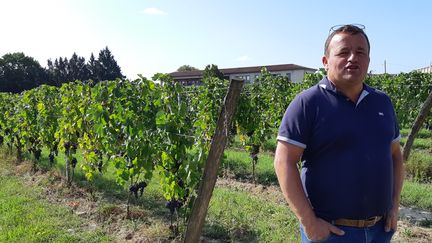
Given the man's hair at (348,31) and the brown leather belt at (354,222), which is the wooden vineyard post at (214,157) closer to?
the man's hair at (348,31)

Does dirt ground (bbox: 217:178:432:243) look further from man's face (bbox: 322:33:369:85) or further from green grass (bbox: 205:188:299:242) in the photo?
man's face (bbox: 322:33:369:85)

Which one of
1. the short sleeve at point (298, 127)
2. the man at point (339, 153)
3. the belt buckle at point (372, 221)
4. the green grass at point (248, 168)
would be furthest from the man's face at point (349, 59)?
the green grass at point (248, 168)

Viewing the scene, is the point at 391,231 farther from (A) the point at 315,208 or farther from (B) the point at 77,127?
(B) the point at 77,127

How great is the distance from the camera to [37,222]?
15.6 ft

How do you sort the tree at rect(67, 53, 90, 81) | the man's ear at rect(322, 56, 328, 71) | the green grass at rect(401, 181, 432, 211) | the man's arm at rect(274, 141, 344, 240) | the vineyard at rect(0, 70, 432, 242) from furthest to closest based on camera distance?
1. the tree at rect(67, 53, 90, 81)
2. the green grass at rect(401, 181, 432, 211)
3. the vineyard at rect(0, 70, 432, 242)
4. the man's ear at rect(322, 56, 328, 71)
5. the man's arm at rect(274, 141, 344, 240)

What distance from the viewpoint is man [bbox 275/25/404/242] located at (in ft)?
6.11

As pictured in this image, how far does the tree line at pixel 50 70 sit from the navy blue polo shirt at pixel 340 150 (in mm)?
45262

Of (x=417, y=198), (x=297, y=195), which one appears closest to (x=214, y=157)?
(x=297, y=195)

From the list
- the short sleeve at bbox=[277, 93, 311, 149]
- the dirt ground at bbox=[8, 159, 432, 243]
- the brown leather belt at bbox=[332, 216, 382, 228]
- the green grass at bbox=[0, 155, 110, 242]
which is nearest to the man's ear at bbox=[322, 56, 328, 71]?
the short sleeve at bbox=[277, 93, 311, 149]

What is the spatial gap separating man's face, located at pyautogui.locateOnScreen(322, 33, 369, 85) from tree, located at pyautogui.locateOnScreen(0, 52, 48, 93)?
51556 millimetres

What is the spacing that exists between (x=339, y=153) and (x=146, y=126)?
2.84 m

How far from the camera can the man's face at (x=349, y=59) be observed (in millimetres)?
1905

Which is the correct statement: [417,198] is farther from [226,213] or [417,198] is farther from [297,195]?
[297,195]

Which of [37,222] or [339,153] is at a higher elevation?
[339,153]
